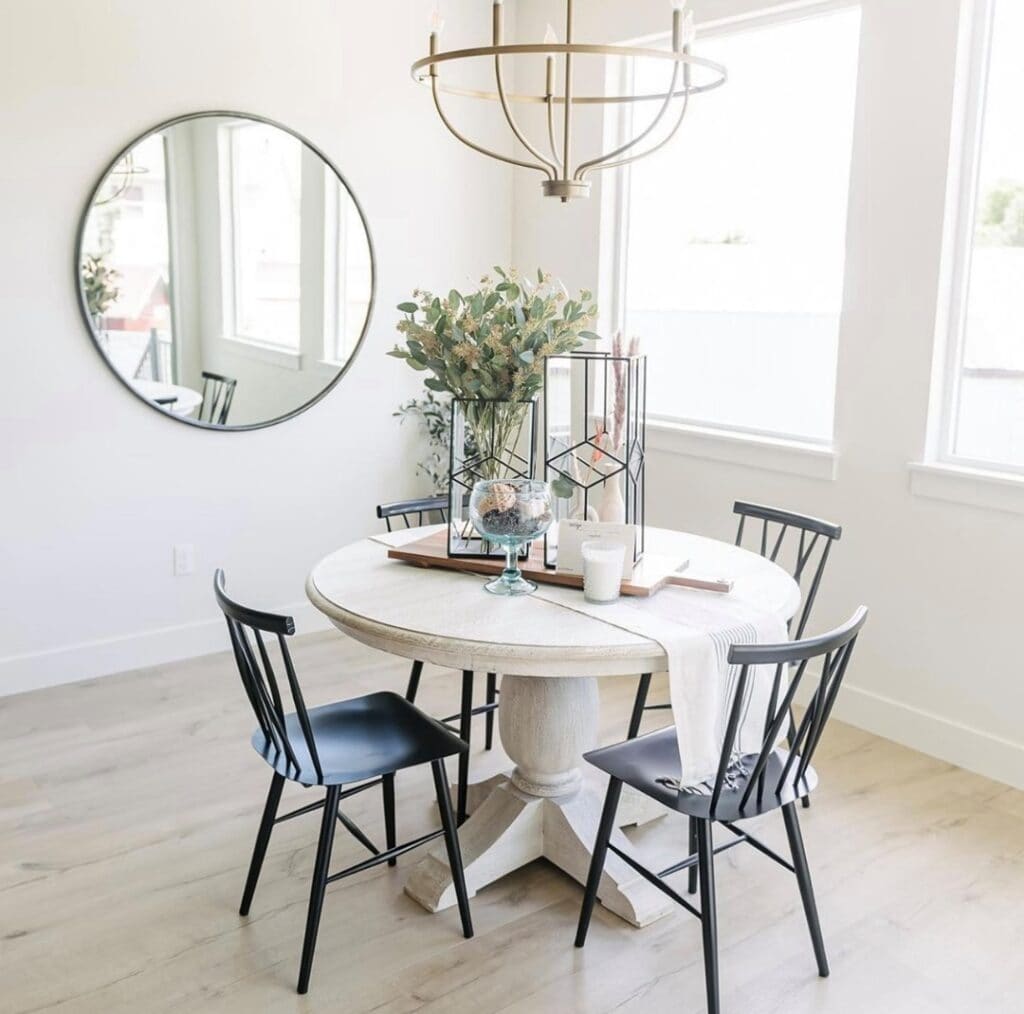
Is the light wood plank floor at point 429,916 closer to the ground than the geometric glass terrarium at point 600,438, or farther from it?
closer to the ground

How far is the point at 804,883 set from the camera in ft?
7.07

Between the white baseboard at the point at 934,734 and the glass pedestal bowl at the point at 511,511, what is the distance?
64.1 inches

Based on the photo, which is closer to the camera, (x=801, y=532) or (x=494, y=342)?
(x=494, y=342)

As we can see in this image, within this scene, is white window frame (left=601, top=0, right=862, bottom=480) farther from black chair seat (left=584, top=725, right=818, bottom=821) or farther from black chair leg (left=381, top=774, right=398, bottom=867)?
black chair leg (left=381, top=774, right=398, bottom=867)

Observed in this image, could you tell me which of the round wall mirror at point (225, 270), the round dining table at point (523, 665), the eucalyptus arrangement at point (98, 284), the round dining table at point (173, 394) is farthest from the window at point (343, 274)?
the round dining table at point (523, 665)

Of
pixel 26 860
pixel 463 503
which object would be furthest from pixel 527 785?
pixel 26 860

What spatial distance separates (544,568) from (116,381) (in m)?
1.99

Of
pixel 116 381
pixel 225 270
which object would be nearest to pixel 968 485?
pixel 225 270

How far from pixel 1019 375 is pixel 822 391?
0.70 m

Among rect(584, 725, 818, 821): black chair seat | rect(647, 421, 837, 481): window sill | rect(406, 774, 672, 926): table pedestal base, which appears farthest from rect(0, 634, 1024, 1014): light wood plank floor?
rect(647, 421, 837, 481): window sill

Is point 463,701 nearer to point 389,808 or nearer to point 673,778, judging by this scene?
point 389,808

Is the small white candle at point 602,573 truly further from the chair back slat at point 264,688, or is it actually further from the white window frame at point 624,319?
the white window frame at point 624,319

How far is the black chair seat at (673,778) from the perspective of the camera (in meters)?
2.02

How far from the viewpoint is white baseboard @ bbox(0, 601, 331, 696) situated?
362cm
